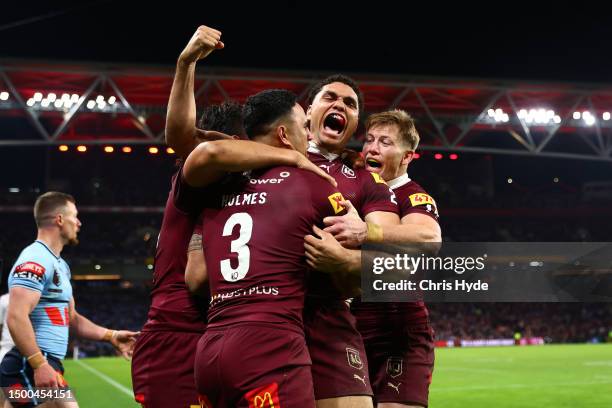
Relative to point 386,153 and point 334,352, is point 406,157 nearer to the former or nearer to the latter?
point 386,153

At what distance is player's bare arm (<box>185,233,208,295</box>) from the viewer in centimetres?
349

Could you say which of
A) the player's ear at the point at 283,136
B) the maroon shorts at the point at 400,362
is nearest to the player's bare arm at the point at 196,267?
the player's ear at the point at 283,136

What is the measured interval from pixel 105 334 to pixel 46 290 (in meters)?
0.62

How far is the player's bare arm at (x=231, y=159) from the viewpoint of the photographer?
3.26m

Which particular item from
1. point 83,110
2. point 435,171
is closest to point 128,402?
point 83,110

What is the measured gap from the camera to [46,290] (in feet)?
19.3

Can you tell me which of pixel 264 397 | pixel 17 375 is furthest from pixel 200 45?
pixel 17 375

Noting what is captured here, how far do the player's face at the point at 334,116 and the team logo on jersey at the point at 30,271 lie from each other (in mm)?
Answer: 2703

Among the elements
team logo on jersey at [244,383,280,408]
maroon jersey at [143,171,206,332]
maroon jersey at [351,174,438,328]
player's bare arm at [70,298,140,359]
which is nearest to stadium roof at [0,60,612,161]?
player's bare arm at [70,298,140,359]

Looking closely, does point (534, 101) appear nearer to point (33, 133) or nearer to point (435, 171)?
point (435, 171)

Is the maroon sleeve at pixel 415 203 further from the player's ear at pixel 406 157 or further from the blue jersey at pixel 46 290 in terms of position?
the blue jersey at pixel 46 290

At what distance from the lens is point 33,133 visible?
134 feet

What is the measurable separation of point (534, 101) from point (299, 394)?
26977 mm

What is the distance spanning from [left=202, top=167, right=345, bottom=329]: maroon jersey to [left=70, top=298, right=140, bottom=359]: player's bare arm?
7.60 feet
